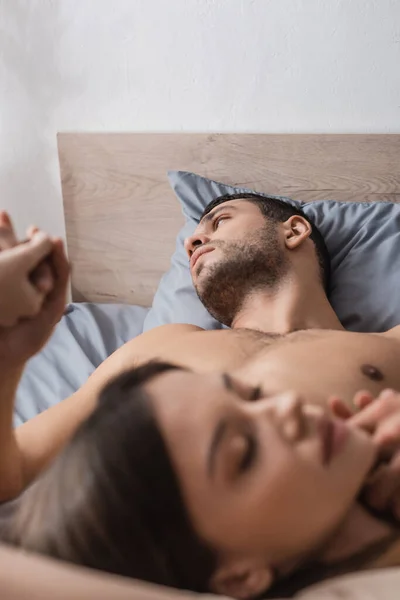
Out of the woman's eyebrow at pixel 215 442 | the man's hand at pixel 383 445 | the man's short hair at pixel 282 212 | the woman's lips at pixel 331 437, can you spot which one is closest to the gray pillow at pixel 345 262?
the man's short hair at pixel 282 212

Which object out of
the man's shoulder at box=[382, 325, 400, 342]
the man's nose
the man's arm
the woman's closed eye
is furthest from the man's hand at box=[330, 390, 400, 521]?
the man's nose

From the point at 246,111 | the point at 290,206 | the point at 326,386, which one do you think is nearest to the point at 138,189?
the point at 246,111

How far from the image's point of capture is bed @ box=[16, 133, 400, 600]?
5.30 ft

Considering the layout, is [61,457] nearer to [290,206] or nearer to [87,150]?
[290,206]

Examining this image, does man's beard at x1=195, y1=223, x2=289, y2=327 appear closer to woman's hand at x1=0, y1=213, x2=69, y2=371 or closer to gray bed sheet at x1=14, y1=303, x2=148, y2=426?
gray bed sheet at x1=14, y1=303, x2=148, y2=426

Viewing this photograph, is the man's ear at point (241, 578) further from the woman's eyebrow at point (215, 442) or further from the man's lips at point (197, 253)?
the man's lips at point (197, 253)

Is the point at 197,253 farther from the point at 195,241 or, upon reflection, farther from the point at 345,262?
the point at 345,262

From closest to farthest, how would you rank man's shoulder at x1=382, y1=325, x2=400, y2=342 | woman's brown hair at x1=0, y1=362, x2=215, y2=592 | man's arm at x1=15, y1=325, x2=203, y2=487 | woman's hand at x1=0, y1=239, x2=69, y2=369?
woman's brown hair at x1=0, y1=362, x2=215, y2=592, woman's hand at x1=0, y1=239, x2=69, y2=369, man's arm at x1=15, y1=325, x2=203, y2=487, man's shoulder at x1=382, y1=325, x2=400, y2=342

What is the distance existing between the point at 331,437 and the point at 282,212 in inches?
34.4

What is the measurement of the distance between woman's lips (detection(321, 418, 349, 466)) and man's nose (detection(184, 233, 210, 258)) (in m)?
0.81

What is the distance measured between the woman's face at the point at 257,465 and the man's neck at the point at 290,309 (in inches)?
24.3

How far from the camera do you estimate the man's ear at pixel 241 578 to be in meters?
0.67

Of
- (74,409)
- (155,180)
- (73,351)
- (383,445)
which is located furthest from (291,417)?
(155,180)

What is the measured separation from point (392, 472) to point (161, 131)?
4.36ft
